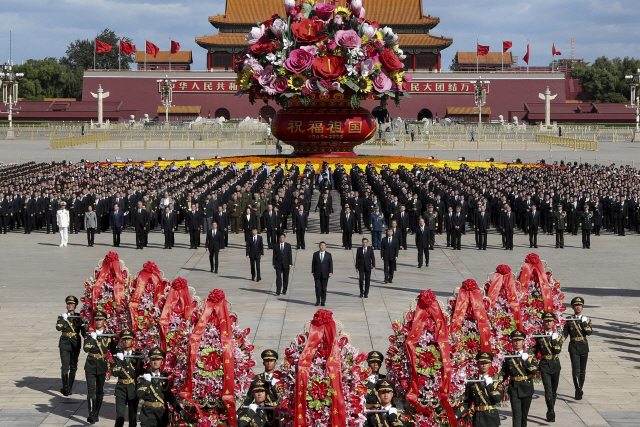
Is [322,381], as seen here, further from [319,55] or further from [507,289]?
[319,55]

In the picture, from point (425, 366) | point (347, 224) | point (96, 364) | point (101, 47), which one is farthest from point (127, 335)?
point (101, 47)

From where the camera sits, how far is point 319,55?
35.4 metres

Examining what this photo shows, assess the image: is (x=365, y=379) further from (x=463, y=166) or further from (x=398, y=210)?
(x=463, y=166)

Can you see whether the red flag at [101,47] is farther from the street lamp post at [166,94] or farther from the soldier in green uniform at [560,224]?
the soldier in green uniform at [560,224]

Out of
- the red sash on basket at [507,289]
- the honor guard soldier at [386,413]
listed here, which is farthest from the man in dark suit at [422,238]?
the honor guard soldier at [386,413]

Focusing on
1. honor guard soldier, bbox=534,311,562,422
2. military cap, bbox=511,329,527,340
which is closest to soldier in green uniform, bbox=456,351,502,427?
military cap, bbox=511,329,527,340

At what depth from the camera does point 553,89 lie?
295 feet

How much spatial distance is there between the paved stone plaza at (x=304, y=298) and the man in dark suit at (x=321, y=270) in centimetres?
29

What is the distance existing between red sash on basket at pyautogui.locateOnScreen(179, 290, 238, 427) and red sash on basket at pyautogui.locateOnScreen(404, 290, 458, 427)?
1.70 m

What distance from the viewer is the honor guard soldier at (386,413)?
26.2 feet

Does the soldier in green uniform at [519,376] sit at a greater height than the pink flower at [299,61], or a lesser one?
lesser

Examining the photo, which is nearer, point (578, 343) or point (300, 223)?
point (578, 343)

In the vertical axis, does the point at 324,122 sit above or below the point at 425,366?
above

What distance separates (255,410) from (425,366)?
5.53 ft
